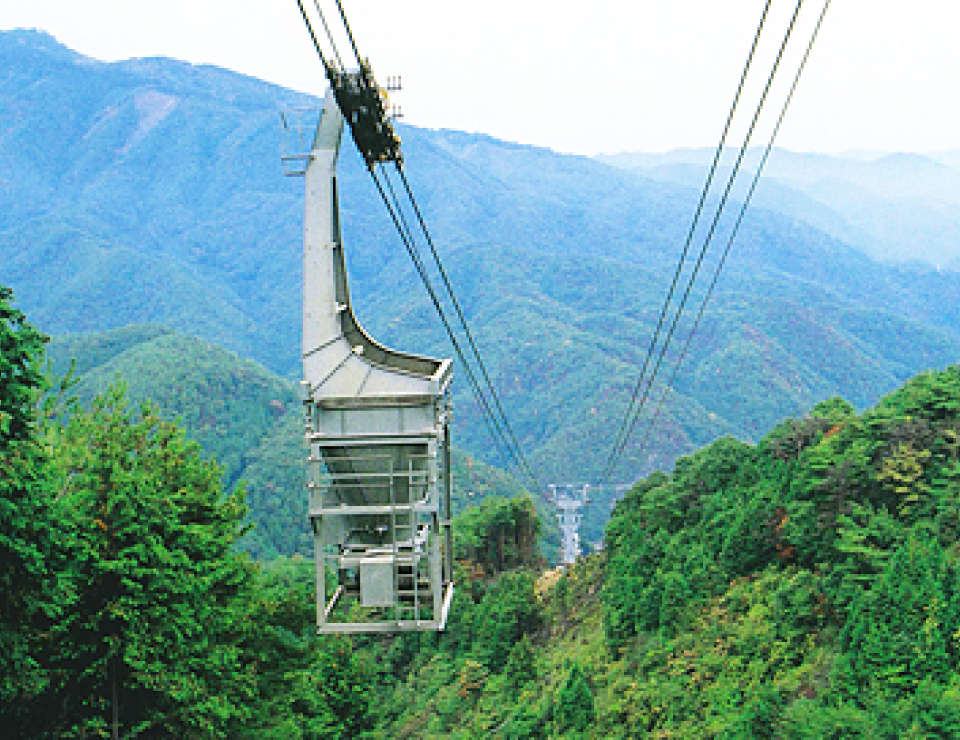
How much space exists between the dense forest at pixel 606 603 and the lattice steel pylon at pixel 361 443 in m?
3.77

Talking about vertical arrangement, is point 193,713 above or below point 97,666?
below

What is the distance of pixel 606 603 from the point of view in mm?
31734

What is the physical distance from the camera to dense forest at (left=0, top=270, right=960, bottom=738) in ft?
44.4

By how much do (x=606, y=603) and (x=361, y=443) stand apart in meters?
22.2

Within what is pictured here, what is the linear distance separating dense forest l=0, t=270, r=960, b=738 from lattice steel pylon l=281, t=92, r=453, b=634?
3.77 metres

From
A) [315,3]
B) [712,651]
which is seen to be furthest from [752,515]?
[315,3]

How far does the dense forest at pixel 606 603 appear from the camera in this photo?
13.5 m

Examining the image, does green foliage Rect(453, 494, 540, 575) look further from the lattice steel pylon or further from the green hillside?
the lattice steel pylon

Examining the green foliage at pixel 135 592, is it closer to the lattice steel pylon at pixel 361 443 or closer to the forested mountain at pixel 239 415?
the lattice steel pylon at pixel 361 443

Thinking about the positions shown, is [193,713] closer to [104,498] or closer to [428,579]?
[104,498]

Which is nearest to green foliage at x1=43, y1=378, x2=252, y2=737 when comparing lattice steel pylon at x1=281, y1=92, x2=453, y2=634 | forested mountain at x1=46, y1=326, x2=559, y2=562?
lattice steel pylon at x1=281, y1=92, x2=453, y2=634

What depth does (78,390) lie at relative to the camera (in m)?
103

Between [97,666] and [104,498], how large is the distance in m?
2.62

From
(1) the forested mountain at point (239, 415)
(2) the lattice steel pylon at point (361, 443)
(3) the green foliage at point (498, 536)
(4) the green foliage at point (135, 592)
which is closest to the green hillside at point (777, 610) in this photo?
(2) the lattice steel pylon at point (361, 443)
